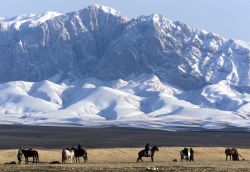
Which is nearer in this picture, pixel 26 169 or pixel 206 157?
pixel 26 169

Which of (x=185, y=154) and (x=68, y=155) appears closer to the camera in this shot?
(x=68, y=155)

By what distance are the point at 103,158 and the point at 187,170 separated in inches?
968

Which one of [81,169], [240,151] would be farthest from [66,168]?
[240,151]

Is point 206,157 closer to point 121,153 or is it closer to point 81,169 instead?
point 121,153

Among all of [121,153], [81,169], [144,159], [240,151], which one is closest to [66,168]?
[81,169]

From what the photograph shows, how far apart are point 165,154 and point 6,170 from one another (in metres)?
30.8

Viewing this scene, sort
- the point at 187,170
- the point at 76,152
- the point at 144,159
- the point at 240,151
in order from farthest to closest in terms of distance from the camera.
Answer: the point at 240,151 < the point at 144,159 < the point at 76,152 < the point at 187,170

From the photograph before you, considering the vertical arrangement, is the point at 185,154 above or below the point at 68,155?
above

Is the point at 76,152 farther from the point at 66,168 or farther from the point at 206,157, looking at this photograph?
the point at 206,157

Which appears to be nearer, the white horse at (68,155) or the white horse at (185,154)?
the white horse at (68,155)

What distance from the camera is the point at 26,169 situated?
2263 inches

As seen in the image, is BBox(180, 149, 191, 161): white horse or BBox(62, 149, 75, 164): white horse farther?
BBox(180, 149, 191, 161): white horse

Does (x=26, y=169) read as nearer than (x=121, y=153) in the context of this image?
Yes

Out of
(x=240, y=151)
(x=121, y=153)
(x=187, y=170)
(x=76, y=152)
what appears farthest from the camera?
(x=240, y=151)
